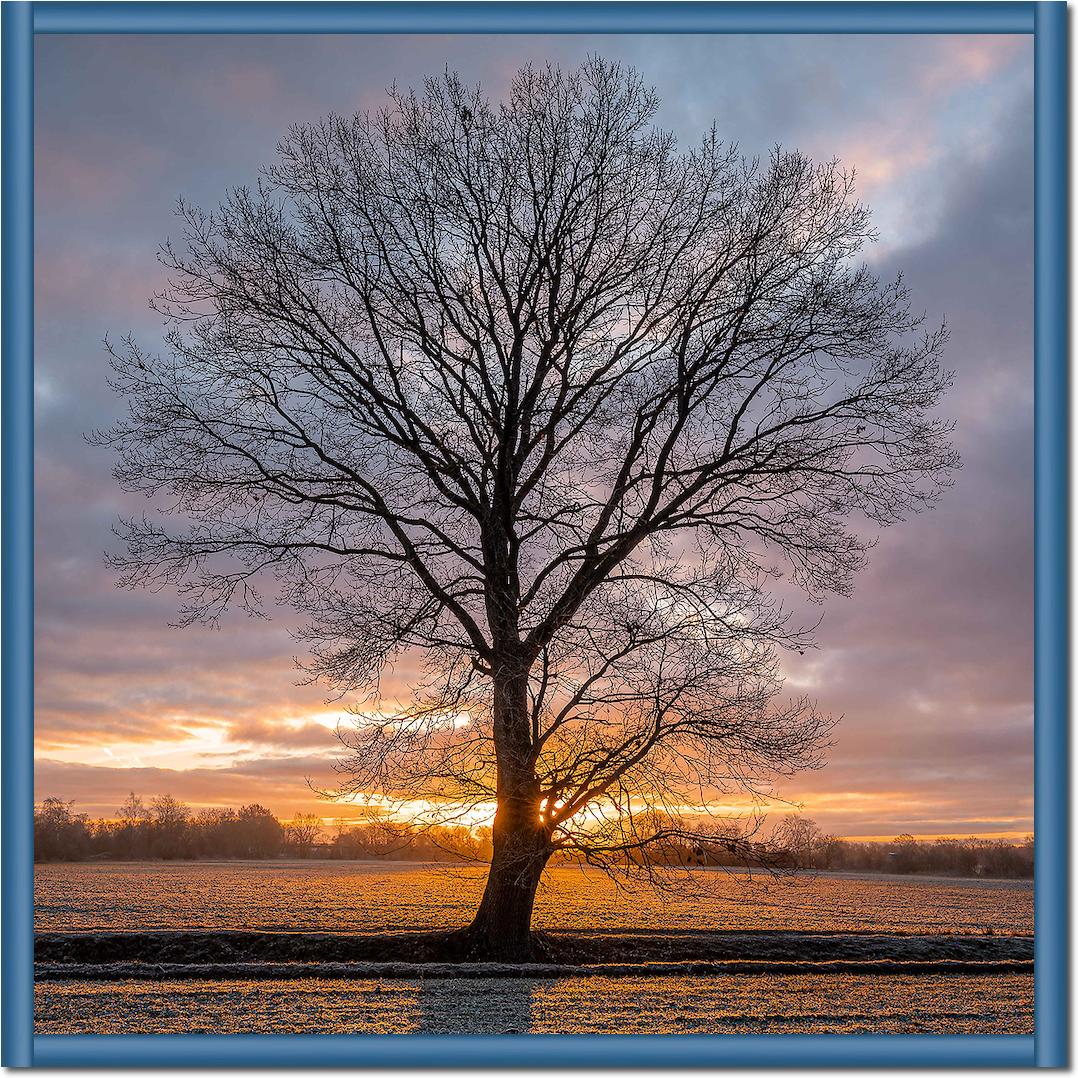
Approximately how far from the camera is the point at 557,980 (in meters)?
13.2

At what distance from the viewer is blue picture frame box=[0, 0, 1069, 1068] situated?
7.76m

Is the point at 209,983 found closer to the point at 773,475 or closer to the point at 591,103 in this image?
the point at 773,475

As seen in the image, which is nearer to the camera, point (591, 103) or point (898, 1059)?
point (898, 1059)

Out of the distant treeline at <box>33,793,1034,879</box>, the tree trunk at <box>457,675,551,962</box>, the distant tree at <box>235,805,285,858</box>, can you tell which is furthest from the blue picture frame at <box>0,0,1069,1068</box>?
the distant tree at <box>235,805,285,858</box>

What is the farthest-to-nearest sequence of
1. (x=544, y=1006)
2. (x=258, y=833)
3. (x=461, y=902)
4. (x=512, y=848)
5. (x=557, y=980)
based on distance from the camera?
(x=258, y=833) < (x=461, y=902) < (x=512, y=848) < (x=557, y=980) < (x=544, y=1006)

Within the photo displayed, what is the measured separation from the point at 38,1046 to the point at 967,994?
10.4 m

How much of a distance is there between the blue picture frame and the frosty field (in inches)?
62.6

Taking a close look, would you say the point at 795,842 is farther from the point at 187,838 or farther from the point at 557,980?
the point at 187,838

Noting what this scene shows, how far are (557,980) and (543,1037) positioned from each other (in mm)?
5343

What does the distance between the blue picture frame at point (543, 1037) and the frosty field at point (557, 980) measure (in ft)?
5.22

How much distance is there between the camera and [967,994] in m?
12.6

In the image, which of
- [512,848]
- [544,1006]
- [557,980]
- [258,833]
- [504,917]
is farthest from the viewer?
[258,833]

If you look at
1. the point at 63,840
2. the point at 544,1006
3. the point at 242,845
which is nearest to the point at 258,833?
the point at 242,845
